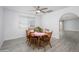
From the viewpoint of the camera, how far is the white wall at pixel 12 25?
91.6 inches

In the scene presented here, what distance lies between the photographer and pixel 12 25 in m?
2.37

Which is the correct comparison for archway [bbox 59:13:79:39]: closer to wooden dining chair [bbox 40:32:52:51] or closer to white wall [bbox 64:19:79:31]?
white wall [bbox 64:19:79:31]

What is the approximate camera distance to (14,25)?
2.39 metres

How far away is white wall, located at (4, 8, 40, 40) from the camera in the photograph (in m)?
2.33

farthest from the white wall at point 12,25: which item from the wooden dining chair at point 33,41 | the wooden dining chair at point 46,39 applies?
the wooden dining chair at point 46,39

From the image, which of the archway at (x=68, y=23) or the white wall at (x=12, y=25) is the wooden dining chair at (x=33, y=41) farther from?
the archway at (x=68, y=23)

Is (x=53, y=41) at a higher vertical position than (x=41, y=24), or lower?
lower

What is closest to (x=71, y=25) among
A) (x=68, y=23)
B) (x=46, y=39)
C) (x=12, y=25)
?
(x=68, y=23)

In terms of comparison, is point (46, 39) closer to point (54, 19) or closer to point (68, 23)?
point (54, 19)

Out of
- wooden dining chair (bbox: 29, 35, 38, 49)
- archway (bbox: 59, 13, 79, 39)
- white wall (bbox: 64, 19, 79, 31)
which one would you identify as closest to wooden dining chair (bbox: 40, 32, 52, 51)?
wooden dining chair (bbox: 29, 35, 38, 49)

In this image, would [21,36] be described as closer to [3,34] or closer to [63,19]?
[3,34]
